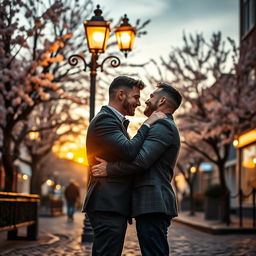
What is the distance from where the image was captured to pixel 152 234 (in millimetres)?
4340

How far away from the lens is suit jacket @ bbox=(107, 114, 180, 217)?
4.28 meters

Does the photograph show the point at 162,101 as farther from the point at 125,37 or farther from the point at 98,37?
the point at 125,37

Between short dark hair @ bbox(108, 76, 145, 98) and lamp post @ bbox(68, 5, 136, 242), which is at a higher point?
lamp post @ bbox(68, 5, 136, 242)

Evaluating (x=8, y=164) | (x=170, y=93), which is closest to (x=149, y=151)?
(x=170, y=93)

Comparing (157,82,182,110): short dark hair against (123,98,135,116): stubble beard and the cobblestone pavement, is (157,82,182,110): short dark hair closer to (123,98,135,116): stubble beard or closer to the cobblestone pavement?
(123,98,135,116): stubble beard

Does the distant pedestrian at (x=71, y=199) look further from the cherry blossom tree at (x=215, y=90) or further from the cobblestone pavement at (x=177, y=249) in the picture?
the cobblestone pavement at (x=177, y=249)

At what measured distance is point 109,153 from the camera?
4.39 meters

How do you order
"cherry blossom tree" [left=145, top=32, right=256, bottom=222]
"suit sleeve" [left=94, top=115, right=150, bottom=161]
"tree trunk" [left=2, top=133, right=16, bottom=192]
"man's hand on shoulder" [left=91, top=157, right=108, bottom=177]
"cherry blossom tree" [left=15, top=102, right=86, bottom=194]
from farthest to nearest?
"cherry blossom tree" [left=15, top=102, right=86, bottom=194]
"cherry blossom tree" [left=145, top=32, right=256, bottom=222]
"tree trunk" [left=2, top=133, right=16, bottom=192]
"man's hand on shoulder" [left=91, top=157, right=108, bottom=177]
"suit sleeve" [left=94, top=115, right=150, bottom=161]

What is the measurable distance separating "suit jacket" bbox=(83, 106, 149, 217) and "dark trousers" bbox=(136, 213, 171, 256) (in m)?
0.14

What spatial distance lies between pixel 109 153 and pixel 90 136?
188mm

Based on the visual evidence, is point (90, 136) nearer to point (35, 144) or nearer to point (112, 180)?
point (112, 180)

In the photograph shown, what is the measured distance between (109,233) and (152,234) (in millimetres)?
293

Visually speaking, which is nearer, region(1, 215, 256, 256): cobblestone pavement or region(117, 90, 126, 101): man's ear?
region(117, 90, 126, 101): man's ear

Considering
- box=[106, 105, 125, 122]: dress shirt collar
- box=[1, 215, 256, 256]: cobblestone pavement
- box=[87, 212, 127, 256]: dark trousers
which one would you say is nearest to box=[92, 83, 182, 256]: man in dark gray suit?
box=[87, 212, 127, 256]: dark trousers
